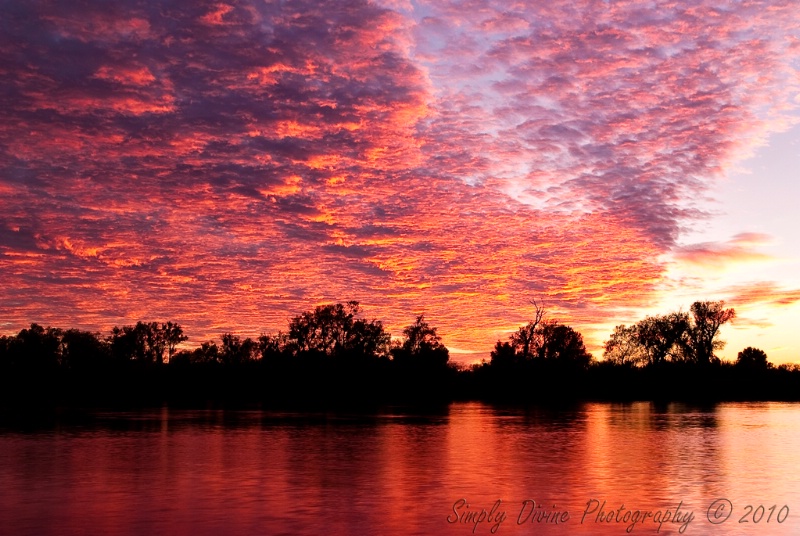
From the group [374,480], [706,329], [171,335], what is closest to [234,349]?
[171,335]

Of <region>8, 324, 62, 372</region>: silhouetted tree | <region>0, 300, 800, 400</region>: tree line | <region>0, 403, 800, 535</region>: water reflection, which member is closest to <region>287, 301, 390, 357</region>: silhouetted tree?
<region>0, 300, 800, 400</region>: tree line

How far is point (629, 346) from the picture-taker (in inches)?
6575

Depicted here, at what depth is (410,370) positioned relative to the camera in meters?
144

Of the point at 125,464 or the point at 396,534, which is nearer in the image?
the point at 396,534

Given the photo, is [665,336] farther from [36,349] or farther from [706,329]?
[36,349]

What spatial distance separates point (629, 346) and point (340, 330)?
65.1 m

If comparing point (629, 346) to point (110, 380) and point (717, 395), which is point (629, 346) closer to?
point (717, 395)

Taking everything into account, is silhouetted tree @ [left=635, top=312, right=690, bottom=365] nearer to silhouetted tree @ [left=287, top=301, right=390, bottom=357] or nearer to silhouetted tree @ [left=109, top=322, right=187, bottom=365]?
Answer: silhouetted tree @ [left=287, top=301, right=390, bottom=357]

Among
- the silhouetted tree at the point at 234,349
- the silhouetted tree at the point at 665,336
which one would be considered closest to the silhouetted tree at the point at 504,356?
the silhouetted tree at the point at 665,336

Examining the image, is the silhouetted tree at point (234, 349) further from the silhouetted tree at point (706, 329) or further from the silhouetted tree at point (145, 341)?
the silhouetted tree at point (706, 329)

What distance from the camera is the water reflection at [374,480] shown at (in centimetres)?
1794

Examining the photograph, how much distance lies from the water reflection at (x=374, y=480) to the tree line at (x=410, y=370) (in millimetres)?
93461

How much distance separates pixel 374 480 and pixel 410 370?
392 ft

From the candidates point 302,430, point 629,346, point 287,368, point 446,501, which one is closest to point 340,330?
point 287,368
